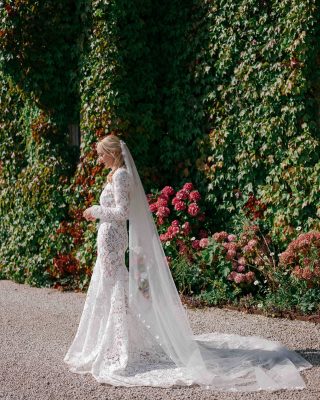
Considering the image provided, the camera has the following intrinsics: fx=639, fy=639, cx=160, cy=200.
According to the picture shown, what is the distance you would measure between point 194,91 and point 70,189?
216cm

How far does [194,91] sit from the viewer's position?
805cm

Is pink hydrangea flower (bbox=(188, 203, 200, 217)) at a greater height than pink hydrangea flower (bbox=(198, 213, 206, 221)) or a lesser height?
greater

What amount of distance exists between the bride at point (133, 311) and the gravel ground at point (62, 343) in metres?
0.26

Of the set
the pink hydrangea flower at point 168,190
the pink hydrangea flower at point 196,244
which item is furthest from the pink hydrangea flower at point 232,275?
the pink hydrangea flower at point 168,190

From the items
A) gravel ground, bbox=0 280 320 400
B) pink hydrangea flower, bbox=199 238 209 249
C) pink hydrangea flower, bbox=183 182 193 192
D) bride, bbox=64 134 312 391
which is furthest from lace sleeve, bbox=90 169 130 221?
Answer: pink hydrangea flower, bbox=183 182 193 192

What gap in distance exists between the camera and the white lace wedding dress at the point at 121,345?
457cm

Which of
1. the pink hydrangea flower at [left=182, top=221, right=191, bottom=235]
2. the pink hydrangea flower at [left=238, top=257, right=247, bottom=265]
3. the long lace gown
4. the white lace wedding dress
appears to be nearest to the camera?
the white lace wedding dress

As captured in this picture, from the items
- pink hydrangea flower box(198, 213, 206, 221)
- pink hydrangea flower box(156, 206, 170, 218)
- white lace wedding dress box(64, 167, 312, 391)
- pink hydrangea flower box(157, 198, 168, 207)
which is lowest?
white lace wedding dress box(64, 167, 312, 391)

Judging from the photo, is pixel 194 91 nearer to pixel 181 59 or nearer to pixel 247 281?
pixel 181 59

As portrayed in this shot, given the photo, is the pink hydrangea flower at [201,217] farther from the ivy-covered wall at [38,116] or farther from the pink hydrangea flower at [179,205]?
the ivy-covered wall at [38,116]

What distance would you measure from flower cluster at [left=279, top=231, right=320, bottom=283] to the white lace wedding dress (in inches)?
51.4

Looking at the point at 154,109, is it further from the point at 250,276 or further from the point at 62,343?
the point at 62,343

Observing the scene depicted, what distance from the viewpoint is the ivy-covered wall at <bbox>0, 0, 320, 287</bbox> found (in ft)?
23.3

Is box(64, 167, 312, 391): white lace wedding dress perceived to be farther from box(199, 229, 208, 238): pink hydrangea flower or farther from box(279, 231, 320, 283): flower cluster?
box(199, 229, 208, 238): pink hydrangea flower
